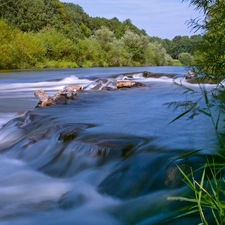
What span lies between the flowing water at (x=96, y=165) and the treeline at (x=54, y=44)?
68.2 feet

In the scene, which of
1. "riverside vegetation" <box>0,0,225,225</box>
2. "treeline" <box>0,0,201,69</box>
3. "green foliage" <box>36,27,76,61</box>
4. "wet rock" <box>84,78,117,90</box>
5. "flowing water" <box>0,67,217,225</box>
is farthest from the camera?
"green foliage" <box>36,27,76,61</box>

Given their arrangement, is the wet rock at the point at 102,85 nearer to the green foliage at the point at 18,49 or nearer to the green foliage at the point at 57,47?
the green foliage at the point at 18,49

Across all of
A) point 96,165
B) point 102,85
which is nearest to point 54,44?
point 102,85

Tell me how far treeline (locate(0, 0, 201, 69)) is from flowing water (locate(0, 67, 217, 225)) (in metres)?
20.8

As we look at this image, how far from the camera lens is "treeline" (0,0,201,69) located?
3142 cm

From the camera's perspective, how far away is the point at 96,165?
14.7 feet

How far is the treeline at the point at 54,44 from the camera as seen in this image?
3142 centimetres

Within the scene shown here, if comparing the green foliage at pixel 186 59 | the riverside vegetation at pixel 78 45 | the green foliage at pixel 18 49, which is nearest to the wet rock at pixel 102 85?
the riverside vegetation at pixel 78 45

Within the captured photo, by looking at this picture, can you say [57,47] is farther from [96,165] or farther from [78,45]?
[96,165]

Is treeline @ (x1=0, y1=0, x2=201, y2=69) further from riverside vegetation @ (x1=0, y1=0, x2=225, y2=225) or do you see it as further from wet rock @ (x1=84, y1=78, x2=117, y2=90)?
wet rock @ (x1=84, y1=78, x2=117, y2=90)

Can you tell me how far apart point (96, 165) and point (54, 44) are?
3314cm

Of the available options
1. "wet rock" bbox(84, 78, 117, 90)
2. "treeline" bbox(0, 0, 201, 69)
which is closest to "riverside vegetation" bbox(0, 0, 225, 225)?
"treeline" bbox(0, 0, 201, 69)

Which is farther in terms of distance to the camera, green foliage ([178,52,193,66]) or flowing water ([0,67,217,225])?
green foliage ([178,52,193,66])

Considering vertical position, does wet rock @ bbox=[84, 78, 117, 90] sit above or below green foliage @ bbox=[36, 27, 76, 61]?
below
